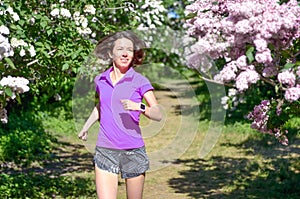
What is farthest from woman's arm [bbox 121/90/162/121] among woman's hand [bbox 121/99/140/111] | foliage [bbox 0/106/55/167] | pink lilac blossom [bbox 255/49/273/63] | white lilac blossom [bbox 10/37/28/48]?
foliage [bbox 0/106/55/167]

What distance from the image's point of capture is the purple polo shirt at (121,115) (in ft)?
13.6

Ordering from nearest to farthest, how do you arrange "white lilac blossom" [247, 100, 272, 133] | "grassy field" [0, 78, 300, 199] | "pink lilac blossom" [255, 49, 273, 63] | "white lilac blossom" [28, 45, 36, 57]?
1. "pink lilac blossom" [255, 49, 273, 63]
2. "white lilac blossom" [247, 100, 272, 133]
3. "white lilac blossom" [28, 45, 36, 57]
4. "grassy field" [0, 78, 300, 199]

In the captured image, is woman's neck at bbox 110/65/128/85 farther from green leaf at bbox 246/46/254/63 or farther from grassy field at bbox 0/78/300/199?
green leaf at bbox 246/46/254/63

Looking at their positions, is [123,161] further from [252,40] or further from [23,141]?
[23,141]

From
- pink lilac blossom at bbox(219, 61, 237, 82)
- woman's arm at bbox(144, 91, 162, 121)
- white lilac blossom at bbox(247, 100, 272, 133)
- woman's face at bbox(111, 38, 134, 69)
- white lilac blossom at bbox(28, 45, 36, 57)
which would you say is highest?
white lilac blossom at bbox(28, 45, 36, 57)

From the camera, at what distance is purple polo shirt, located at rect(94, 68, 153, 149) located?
4.14 m

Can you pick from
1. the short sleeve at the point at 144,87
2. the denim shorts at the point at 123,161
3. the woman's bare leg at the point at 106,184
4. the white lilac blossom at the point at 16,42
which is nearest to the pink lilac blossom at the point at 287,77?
the short sleeve at the point at 144,87

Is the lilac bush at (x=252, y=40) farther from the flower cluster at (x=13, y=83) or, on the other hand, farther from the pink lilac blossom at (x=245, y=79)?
the flower cluster at (x=13, y=83)

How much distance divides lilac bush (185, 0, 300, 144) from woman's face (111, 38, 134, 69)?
694 mm

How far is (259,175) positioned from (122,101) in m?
4.60

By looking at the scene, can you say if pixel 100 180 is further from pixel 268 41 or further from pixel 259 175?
pixel 259 175

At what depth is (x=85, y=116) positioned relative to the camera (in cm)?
1357

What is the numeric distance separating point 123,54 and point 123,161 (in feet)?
2.55

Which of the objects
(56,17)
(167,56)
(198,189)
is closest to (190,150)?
(198,189)
